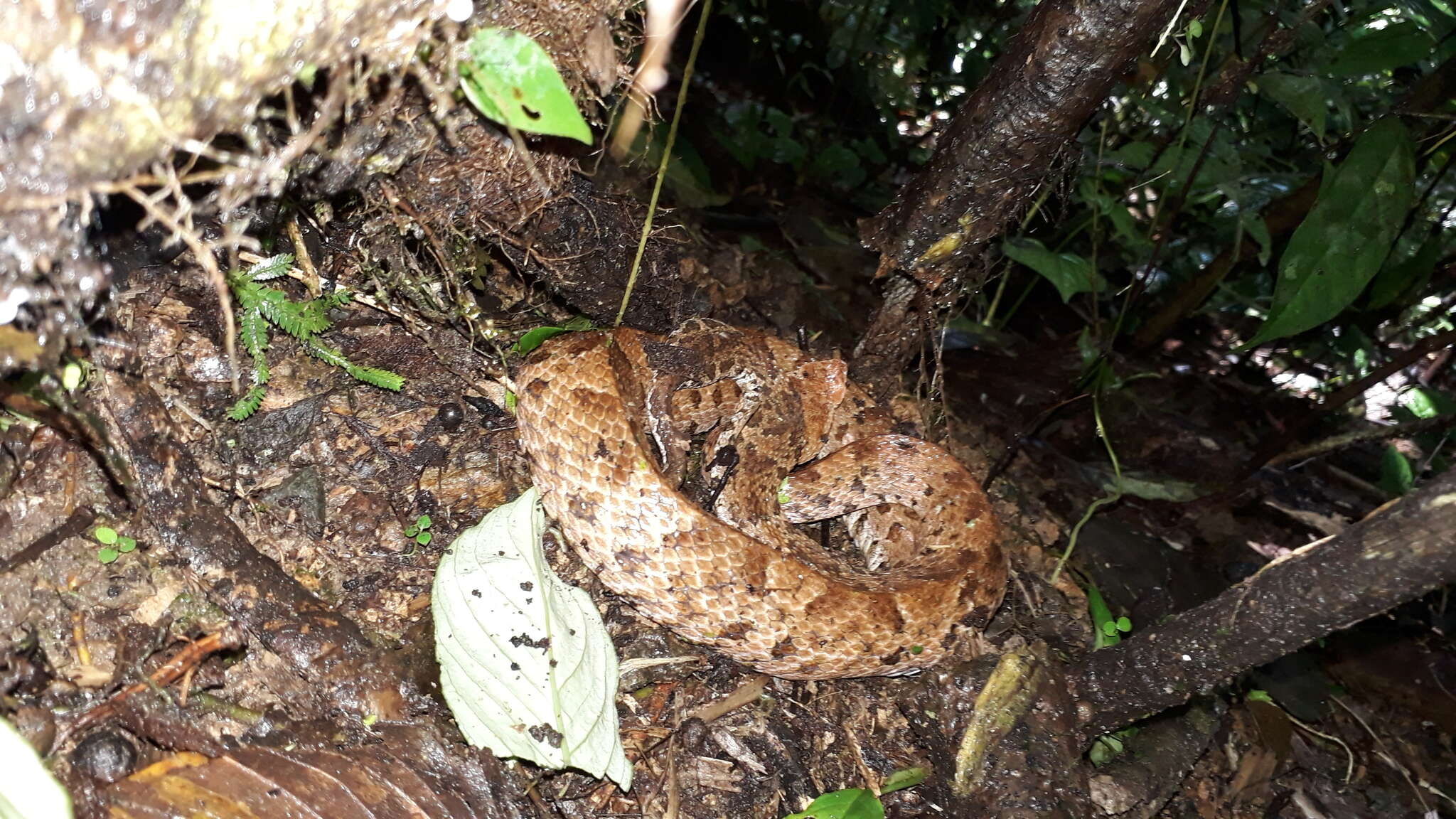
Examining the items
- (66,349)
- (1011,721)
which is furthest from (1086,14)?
(66,349)

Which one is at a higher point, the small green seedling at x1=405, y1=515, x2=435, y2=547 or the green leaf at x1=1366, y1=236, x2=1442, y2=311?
the green leaf at x1=1366, y1=236, x2=1442, y2=311

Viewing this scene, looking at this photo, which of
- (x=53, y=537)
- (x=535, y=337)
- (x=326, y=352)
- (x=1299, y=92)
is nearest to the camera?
(x=53, y=537)

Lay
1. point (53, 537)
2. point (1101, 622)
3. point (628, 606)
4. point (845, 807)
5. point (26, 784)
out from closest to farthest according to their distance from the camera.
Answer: point (26, 784) → point (53, 537) → point (845, 807) → point (628, 606) → point (1101, 622)

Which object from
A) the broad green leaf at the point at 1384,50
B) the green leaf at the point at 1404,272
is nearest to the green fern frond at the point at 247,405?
the broad green leaf at the point at 1384,50

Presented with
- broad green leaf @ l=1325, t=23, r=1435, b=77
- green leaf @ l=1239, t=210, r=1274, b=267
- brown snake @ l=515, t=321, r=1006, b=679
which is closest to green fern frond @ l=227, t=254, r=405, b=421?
brown snake @ l=515, t=321, r=1006, b=679

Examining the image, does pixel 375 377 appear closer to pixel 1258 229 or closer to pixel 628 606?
pixel 628 606

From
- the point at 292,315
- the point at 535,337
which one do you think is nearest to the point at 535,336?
the point at 535,337

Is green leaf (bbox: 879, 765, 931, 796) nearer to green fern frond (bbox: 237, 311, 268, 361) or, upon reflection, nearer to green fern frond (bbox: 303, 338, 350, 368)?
green fern frond (bbox: 303, 338, 350, 368)
